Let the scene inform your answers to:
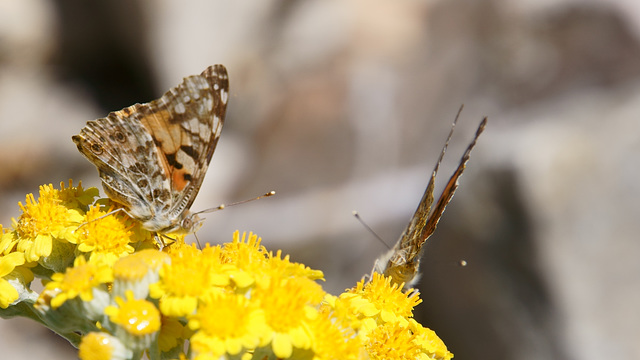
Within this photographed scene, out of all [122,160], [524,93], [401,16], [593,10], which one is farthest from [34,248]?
[401,16]

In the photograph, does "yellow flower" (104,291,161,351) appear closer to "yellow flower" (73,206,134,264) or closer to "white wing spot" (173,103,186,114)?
"yellow flower" (73,206,134,264)

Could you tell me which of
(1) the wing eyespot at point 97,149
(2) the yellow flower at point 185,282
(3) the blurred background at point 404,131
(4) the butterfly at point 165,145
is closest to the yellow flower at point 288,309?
(2) the yellow flower at point 185,282

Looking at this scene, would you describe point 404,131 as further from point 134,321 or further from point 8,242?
point 134,321

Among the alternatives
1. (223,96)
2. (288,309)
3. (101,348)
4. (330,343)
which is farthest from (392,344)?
(223,96)

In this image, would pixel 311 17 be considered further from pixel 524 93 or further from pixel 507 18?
pixel 524 93

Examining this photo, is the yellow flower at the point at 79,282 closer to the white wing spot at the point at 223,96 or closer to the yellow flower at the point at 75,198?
the yellow flower at the point at 75,198

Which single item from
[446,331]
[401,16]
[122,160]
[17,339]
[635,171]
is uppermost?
[401,16]
